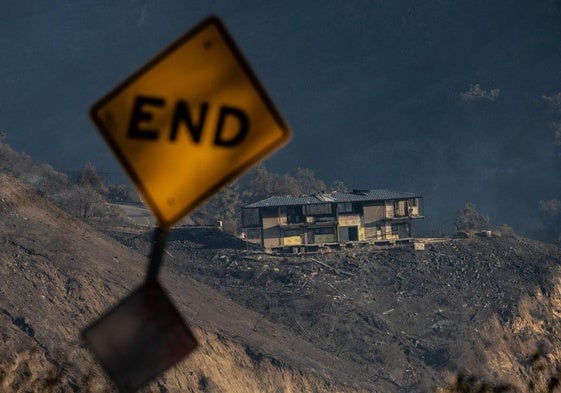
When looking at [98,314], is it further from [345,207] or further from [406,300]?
[345,207]

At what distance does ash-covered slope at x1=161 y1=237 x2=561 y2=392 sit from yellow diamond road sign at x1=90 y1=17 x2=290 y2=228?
55.3 meters

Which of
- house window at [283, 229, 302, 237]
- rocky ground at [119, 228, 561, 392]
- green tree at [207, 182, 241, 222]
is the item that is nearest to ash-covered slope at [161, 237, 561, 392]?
rocky ground at [119, 228, 561, 392]

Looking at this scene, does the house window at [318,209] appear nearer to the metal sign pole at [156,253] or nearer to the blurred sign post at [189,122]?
the metal sign pole at [156,253]

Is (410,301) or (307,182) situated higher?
(307,182)

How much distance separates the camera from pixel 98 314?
180 ft

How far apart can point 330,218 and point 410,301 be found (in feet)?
35.4

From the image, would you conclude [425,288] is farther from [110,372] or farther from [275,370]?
[110,372]

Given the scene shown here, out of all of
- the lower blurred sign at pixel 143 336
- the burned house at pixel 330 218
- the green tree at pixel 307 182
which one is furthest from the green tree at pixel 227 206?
the lower blurred sign at pixel 143 336

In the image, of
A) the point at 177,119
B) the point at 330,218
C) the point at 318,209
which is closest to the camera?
the point at 177,119

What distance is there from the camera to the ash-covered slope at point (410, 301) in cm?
6278

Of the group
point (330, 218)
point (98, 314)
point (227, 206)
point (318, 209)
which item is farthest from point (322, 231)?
point (227, 206)

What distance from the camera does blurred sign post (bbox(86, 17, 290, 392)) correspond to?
4.41 metres

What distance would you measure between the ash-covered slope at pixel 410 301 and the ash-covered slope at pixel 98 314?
10.6 feet

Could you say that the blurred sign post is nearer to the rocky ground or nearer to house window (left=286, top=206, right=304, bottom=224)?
the rocky ground
